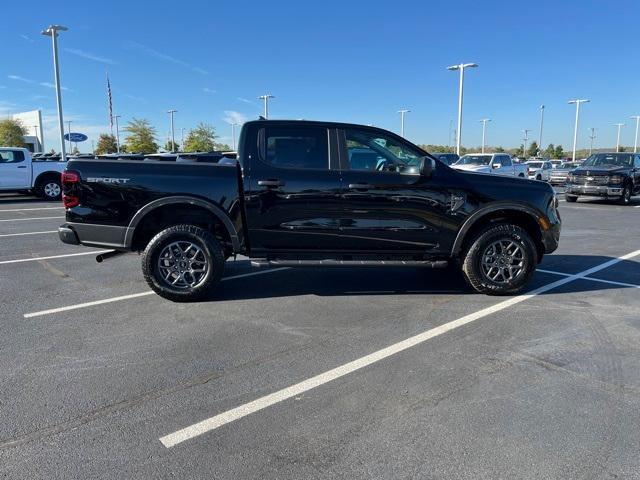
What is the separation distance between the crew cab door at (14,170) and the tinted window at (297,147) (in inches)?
606

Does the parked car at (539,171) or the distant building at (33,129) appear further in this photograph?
the distant building at (33,129)

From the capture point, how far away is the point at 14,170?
17.3 m

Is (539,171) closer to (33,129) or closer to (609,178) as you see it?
(609,178)

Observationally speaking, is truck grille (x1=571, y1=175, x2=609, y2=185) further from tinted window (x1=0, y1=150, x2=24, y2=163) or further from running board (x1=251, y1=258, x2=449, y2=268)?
tinted window (x1=0, y1=150, x2=24, y2=163)

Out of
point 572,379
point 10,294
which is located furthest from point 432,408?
point 10,294

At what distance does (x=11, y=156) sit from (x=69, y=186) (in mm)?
14409

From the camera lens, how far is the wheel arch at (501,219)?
5.67 meters

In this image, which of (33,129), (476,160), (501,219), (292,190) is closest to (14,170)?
(292,190)

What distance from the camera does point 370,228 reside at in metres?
5.58

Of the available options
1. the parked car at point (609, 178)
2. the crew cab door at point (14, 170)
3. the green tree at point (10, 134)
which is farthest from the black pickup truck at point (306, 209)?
the green tree at point (10, 134)

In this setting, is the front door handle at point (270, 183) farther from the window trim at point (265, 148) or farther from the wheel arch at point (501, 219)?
the wheel arch at point (501, 219)

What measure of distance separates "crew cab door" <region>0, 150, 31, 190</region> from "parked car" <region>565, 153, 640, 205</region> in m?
19.5

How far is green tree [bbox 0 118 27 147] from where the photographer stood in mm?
58719

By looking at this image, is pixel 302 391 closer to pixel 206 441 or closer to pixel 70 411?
pixel 206 441
